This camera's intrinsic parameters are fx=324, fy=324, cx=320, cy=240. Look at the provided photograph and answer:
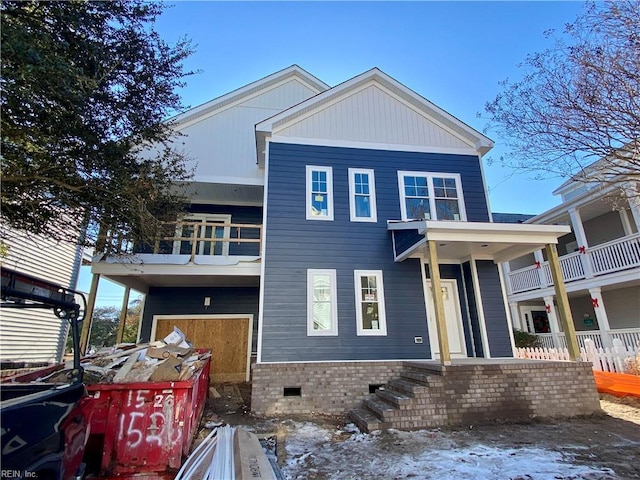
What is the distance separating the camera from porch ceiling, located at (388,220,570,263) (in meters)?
7.20

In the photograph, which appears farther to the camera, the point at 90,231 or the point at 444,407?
the point at 90,231

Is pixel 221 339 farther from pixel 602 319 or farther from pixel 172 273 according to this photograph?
pixel 602 319

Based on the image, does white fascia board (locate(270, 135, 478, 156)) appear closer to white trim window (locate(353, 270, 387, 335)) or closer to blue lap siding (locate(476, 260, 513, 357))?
blue lap siding (locate(476, 260, 513, 357))

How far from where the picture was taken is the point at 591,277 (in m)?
11.9

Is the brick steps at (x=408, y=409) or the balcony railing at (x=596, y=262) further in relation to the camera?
the balcony railing at (x=596, y=262)

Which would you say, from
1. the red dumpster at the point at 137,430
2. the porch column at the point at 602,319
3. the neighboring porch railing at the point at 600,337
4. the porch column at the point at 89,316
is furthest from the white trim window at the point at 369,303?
the porch column at the point at 602,319

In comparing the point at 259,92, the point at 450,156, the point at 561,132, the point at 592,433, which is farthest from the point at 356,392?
the point at 259,92

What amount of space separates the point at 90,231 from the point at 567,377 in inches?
413

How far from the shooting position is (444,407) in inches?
239

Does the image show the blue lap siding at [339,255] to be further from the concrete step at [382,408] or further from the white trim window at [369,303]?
the concrete step at [382,408]

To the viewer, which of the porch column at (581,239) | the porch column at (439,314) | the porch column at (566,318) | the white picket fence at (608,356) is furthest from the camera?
the porch column at (581,239)

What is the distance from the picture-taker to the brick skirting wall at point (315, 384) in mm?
7230

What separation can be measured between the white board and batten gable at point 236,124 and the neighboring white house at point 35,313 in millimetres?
4841

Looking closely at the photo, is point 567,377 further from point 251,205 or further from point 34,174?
point 34,174
